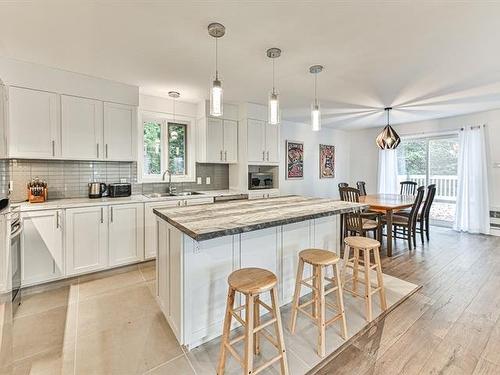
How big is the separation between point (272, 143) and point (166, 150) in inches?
73.7

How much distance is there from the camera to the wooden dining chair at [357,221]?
3646mm

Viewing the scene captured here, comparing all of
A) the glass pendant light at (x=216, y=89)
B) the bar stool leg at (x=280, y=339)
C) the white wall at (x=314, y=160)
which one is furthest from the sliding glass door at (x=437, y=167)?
the bar stool leg at (x=280, y=339)

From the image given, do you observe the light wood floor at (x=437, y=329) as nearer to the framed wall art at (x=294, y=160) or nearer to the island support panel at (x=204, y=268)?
the island support panel at (x=204, y=268)

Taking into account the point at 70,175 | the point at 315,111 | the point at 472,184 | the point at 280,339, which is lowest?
the point at 280,339

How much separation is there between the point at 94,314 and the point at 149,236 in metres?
1.22

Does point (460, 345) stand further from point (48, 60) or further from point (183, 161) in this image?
point (48, 60)

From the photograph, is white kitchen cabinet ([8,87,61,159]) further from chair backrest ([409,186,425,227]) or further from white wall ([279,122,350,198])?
chair backrest ([409,186,425,227])

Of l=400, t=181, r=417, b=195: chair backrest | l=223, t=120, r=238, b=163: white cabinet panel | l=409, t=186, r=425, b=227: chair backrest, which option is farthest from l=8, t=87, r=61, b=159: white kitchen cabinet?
l=400, t=181, r=417, b=195: chair backrest

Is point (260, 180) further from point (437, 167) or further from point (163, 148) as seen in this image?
point (437, 167)

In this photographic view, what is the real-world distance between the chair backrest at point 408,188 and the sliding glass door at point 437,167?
24.4 inches

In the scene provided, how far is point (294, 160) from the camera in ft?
19.1

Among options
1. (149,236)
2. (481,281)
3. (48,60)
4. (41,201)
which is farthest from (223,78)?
(481,281)

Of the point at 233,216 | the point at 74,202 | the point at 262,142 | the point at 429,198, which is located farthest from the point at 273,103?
the point at 429,198

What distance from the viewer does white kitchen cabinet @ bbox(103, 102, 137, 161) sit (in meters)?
3.27
